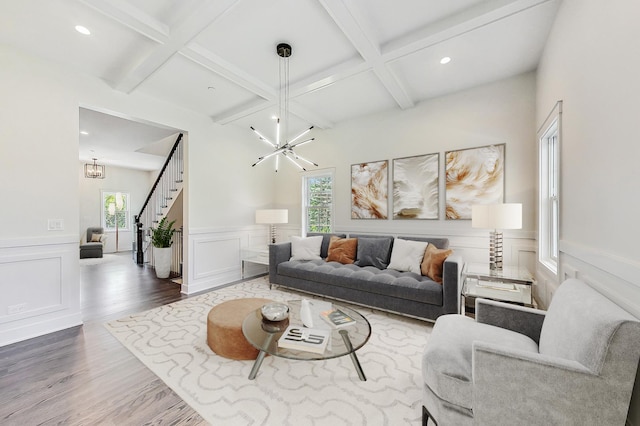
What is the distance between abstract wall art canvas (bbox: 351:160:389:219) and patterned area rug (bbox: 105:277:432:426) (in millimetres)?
1926

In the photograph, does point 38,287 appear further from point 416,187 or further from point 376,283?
point 416,187

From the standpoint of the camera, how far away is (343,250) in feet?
12.8

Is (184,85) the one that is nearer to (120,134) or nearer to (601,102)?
(120,134)

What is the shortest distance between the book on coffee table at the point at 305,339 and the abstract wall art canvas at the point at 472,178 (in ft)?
8.77

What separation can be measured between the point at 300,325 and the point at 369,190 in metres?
2.82

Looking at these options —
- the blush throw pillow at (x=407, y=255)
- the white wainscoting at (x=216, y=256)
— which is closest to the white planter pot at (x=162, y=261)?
the white wainscoting at (x=216, y=256)

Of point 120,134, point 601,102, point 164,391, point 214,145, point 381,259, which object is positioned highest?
point 120,134

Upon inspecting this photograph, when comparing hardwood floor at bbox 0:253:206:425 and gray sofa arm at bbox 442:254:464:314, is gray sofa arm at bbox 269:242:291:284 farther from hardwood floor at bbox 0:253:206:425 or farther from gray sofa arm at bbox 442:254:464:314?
gray sofa arm at bbox 442:254:464:314

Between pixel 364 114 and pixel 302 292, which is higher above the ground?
pixel 364 114

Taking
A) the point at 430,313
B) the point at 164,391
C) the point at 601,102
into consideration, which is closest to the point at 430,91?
the point at 601,102

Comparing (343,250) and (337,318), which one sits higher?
(343,250)

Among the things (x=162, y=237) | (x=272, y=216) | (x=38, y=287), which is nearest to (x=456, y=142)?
(x=272, y=216)

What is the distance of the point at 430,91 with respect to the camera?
349 centimetres

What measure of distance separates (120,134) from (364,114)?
4.80 m
